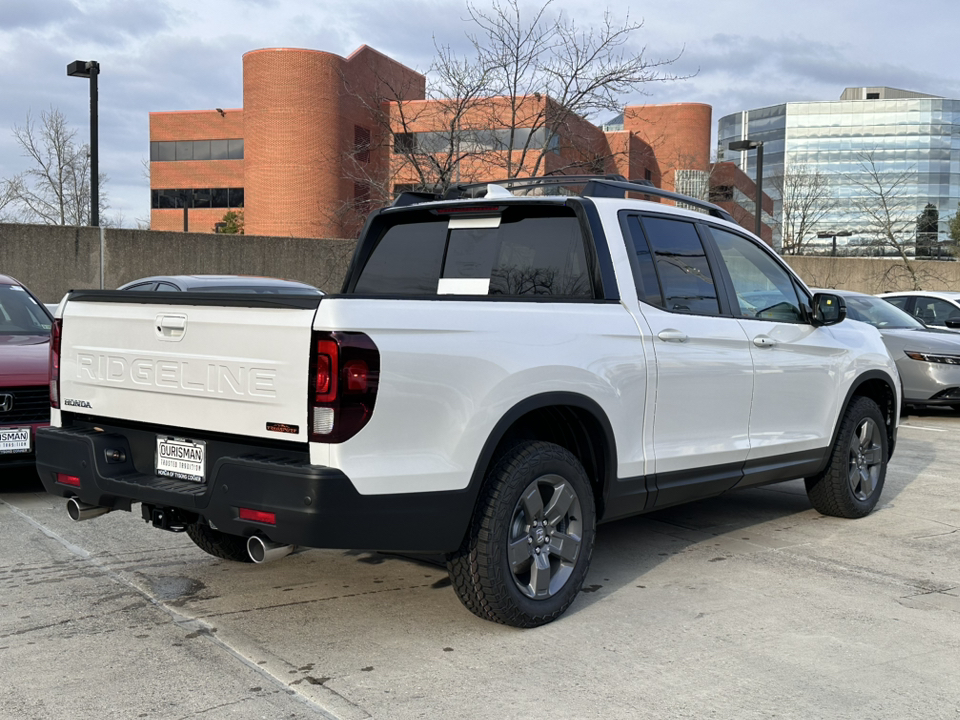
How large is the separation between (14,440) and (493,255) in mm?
3842

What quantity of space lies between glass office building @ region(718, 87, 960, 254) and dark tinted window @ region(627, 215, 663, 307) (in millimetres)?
116038

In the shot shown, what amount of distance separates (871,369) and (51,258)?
1600 centimetres

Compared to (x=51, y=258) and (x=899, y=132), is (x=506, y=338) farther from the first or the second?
(x=899, y=132)

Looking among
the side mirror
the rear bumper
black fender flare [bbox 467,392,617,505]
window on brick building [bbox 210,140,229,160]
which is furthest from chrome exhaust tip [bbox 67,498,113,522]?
window on brick building [bbox 210,140,229,160]

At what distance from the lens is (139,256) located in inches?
790

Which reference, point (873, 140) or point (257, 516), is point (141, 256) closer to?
point (257, 516)

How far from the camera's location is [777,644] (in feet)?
14.3

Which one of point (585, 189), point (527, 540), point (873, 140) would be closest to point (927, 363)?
point (585, 189)

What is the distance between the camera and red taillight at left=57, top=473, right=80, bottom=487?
4562mm

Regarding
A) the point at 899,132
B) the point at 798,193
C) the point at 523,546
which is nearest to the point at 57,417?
the point at 523,546

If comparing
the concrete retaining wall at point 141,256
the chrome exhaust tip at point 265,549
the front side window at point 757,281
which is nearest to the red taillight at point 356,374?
the chrome exhaust tip at point 265,549

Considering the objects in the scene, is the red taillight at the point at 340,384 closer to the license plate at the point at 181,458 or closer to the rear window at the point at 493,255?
the license plate at the point at 181,458

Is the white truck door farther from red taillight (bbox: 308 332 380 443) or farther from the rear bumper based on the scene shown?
red taillight (bbox: 308 332 380 443)

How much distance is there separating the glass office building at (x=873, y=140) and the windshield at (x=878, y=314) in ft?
350
